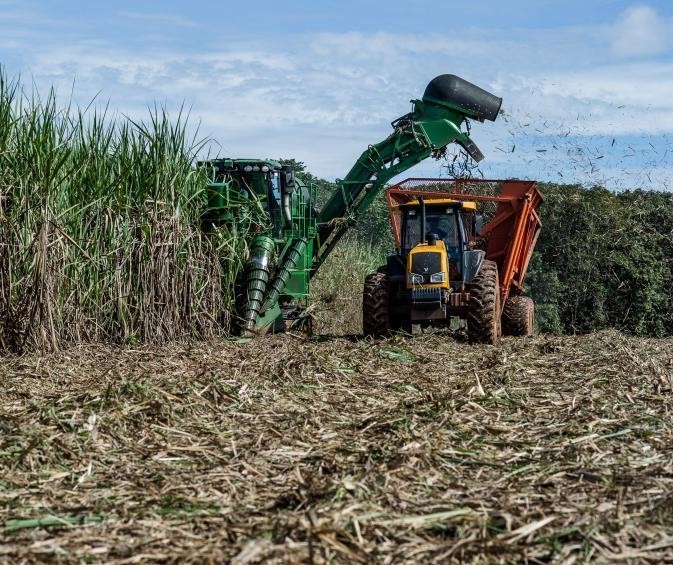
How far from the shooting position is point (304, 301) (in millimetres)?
13969

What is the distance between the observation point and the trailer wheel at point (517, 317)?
13453 mm

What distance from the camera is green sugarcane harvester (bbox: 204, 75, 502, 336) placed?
1222 centimetres

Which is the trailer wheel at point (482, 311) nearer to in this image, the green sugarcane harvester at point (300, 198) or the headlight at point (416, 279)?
the headlight at point (416, 279)

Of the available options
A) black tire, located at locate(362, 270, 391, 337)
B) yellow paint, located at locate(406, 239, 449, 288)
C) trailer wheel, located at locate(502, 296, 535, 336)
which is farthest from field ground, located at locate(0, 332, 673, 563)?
trailer wheel, located at locate(502, 296, 535, 336)

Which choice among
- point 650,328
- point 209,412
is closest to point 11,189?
point 209,412

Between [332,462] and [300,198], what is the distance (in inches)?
351

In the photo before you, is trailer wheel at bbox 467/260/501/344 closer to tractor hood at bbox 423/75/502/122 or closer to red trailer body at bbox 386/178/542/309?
red trailer body at bbox 386/178/542/309

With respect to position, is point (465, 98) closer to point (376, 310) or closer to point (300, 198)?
point (300, 198)

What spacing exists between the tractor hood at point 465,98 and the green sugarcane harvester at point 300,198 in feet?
0.04

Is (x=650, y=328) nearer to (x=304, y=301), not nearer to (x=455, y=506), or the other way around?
(x=304, y=301)

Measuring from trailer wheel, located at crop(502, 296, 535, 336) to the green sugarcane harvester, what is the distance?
2.05 m

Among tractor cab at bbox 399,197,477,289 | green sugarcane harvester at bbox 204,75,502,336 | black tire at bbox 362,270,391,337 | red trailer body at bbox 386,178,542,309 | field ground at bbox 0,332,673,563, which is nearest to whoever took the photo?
field ground at bbox 0,332,673,563

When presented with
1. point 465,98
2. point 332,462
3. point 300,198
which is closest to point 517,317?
point 465,98

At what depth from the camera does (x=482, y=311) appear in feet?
38.1
